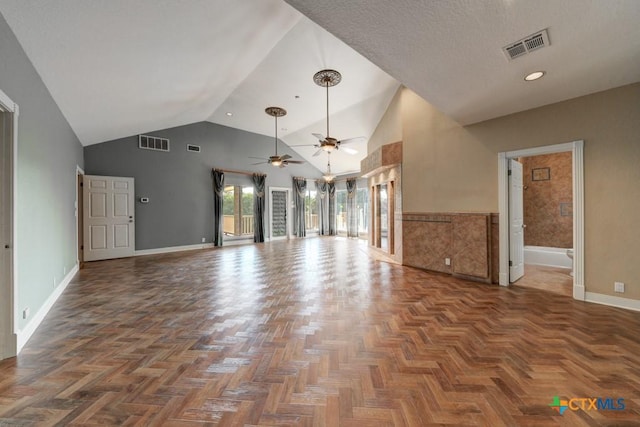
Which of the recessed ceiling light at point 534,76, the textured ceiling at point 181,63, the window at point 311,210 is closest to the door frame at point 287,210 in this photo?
the window at point 311,210

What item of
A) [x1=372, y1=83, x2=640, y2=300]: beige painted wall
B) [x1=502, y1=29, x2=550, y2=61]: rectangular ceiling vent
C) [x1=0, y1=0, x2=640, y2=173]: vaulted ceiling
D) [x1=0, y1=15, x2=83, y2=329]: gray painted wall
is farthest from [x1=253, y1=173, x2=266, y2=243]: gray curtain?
[x1=502, y1=29, x2=550, y2=61]: rectangular ceiling vent

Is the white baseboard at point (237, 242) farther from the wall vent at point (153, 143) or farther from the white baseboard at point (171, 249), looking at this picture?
the wall vent at point (153, 143)

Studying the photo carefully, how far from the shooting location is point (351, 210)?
1124 cm

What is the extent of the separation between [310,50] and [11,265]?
15.4 ft

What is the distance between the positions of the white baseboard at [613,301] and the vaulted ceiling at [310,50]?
2481 mm

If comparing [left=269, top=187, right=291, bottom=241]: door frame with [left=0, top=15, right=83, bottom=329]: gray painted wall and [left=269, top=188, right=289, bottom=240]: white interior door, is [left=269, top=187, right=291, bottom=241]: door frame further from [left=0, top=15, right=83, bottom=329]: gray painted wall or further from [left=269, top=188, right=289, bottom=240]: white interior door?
[left=0, top=15, right=83, bottom=329]: gray painted wall

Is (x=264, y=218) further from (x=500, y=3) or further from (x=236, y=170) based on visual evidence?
(x=500, y=3)

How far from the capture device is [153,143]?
7.19 m

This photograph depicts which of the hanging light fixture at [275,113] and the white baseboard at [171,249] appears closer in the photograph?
the hanging light fixture at [275,113]

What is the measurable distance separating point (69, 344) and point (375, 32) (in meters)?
3.71

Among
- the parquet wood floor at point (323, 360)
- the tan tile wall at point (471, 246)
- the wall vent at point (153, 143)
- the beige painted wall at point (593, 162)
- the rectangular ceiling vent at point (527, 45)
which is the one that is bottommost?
the parquet wood floor at point (323, 360)

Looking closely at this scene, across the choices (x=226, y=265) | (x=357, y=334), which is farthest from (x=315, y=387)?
(x=226, y=265)

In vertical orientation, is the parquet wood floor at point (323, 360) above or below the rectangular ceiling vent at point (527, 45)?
below

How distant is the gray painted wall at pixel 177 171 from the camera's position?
6.65m
